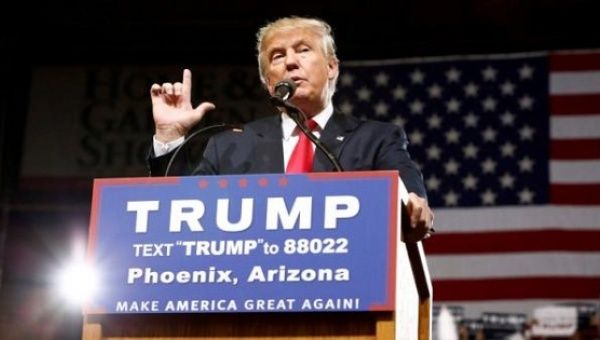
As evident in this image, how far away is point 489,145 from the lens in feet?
17.6

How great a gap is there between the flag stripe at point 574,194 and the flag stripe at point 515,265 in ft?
0.79

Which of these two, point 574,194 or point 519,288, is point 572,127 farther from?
point 519,288

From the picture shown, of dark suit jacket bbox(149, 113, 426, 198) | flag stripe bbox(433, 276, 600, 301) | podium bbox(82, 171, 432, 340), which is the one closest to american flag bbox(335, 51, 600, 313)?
flag stripe bbox(433, 276, 600, 301)

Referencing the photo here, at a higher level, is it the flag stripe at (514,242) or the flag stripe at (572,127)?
the flag stripe at (572,127)

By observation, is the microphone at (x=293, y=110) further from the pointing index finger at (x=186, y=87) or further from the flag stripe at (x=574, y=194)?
the flag stripe at (x=574, y=194)

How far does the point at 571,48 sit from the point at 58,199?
2.67 meters

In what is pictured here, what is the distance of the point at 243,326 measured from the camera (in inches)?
66.5

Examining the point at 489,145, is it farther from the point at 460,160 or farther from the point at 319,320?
the point at 319,320

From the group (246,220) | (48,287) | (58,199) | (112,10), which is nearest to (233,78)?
(112,10)

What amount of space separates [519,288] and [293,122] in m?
3.05

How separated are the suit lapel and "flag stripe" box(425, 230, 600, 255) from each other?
116 inches

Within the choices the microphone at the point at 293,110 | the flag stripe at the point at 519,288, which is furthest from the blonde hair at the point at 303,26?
the flag stripe at the point at 519,288

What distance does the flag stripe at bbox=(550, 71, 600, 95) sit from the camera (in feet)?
17.6

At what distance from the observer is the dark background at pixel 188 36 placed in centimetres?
554
